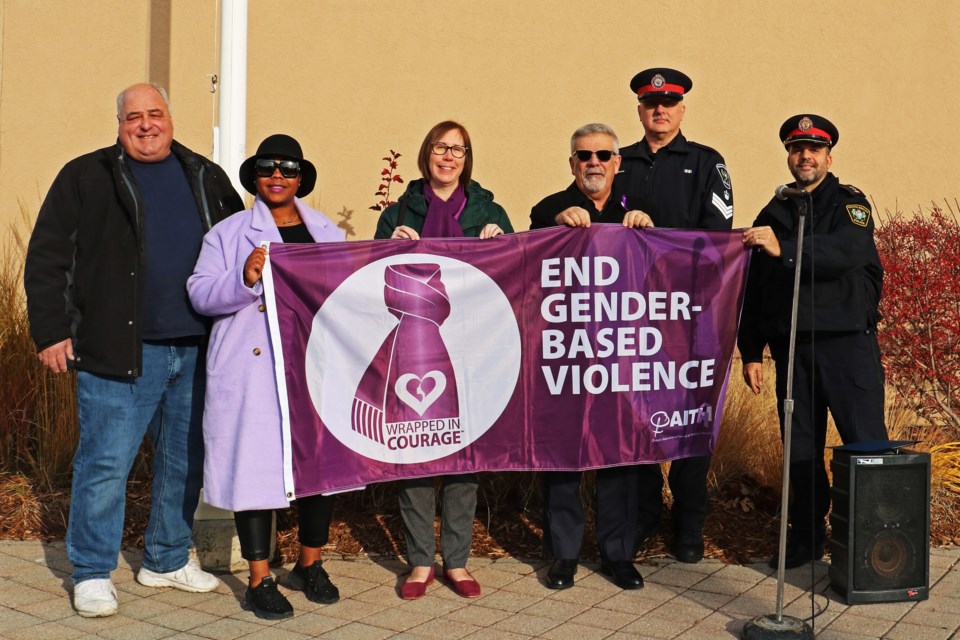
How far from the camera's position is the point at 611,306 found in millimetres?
5305

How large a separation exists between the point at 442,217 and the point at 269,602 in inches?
81.7

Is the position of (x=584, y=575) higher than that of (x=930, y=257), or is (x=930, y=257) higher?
(x=930, y=257)

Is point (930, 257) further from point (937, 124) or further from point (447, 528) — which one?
point (447, 528)

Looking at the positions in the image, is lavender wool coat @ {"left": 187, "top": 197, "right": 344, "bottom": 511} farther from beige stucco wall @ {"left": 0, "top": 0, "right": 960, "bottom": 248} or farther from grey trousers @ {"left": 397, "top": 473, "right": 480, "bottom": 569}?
beige stucco wall @ {"left": 0, "top": 0, "right": 960, "bottom": 248}

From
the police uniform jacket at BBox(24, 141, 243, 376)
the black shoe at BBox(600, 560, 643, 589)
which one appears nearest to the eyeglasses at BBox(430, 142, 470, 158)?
the police uniform jacket at BBox(24, 141, 243, 376)

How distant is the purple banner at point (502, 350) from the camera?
5023 mm

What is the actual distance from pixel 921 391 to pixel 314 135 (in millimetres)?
5353

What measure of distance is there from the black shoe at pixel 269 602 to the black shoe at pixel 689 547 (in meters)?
2.17

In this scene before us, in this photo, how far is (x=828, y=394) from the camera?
17.4 ft

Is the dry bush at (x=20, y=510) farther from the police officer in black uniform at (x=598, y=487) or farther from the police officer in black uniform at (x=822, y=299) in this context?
the police officer in black uniform at (x=822, y=299)

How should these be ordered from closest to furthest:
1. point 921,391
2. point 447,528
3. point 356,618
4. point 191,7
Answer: point 356,618
point 447,528
point 921,391
point 191,7

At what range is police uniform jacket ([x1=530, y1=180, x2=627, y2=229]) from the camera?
5414 mm

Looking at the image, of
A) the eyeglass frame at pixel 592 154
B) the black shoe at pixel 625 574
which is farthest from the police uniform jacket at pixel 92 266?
the black shoe at pixel 625 574

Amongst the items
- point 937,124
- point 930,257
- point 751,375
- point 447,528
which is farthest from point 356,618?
point 937,124
